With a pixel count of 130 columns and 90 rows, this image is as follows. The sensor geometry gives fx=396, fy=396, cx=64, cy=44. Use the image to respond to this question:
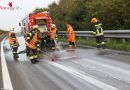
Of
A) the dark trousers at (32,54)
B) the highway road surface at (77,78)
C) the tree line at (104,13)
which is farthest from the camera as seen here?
the tree line at (104,13)

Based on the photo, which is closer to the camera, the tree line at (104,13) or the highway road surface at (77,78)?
the highway road surface at (77,78)

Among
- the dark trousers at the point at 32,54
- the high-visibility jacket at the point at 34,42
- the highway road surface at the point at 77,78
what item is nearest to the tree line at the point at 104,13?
the high-visibility jacket at the point at 34,42

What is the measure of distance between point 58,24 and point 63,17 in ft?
6.77

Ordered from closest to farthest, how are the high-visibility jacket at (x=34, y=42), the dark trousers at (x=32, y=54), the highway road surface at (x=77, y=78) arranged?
the highway road surface at (x=77, y=78)
the dark trousers at (x=32, y=54)
the high-visibility jacket at (x=34, y=42)

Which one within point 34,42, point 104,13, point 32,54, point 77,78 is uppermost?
point 104,13

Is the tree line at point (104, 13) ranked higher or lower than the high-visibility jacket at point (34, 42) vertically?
higher

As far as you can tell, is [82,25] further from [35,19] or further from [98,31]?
[98,31]

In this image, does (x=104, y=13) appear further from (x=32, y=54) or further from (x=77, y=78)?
(x=77, y=78)

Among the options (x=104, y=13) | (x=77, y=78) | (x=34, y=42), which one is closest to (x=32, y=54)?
(x=34, y=42)

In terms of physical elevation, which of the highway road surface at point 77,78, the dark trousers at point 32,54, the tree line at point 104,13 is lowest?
the highway road surface at point 77,78

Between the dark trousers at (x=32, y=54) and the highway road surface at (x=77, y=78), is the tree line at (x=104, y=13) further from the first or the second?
the highway road surface at (x=77, y=78)

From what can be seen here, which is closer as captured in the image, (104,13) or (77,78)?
(77,78)

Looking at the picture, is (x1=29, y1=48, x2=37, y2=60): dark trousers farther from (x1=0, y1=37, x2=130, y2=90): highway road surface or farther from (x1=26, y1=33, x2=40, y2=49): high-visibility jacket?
(x1=0, y1=37, x2=130, y2=90): highway road surface

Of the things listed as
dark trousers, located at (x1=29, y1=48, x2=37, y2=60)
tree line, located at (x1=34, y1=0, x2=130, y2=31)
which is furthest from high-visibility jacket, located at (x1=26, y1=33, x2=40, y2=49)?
tree line, located at (x1=34, y1=0, x2=130, y2=31)
